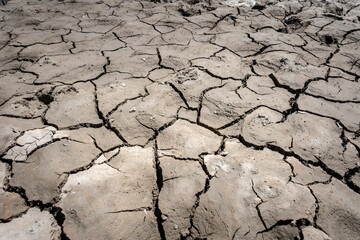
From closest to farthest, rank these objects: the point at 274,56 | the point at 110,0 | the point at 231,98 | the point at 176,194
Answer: the point at 176,194
the point at 231,98
the point at 274,56
the point at 110,0

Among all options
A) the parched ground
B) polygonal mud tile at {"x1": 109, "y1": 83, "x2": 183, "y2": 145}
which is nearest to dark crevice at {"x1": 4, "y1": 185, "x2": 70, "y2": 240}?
the parched ground

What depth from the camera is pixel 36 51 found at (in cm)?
265

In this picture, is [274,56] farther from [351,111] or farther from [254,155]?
[254,155]

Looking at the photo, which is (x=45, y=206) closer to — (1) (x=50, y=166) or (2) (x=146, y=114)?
(1) (x=50, y=166)

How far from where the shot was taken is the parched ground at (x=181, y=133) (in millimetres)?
1286

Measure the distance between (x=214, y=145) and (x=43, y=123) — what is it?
1148 mm

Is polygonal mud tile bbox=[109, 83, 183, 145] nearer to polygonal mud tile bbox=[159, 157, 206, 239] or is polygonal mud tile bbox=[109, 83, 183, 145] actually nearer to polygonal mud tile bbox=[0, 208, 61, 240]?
polygonal mud tile bbox=[159, 157, 206, 239]

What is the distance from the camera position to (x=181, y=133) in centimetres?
169

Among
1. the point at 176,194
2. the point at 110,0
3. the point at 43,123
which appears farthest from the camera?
the point at 110,0

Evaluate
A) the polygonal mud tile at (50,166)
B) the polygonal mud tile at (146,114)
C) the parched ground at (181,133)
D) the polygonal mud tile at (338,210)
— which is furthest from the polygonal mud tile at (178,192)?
the polygonal mud tile at (338,210)

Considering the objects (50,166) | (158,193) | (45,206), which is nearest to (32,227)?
(45,206)

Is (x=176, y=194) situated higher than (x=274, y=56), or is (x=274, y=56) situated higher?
(x=274, y=56)

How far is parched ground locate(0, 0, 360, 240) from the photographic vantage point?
4.22 ft

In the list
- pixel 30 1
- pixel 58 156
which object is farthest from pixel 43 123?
pixel 30 1
